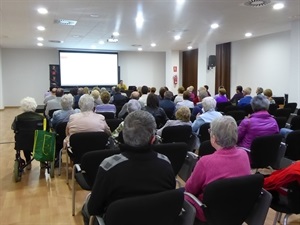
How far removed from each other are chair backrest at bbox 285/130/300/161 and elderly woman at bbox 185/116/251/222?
1742 mm

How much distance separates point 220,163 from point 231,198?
25cm

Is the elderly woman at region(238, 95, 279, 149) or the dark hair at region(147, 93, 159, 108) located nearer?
the elderly woman at region(238, 95, 279, 149)

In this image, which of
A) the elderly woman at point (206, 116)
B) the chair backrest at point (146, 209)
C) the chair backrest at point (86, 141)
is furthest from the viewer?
the elderly woman at point (206, 116)

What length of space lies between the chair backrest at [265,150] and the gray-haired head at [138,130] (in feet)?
6.13

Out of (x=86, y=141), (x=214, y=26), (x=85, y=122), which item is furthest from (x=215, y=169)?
(x=214, y=26)

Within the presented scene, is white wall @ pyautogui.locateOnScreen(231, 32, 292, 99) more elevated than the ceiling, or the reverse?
the ceiling

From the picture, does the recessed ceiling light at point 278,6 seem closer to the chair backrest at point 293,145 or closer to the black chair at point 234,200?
the chair backrest at point 293,145

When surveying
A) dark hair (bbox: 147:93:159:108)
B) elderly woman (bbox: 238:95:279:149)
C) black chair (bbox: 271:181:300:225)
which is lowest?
black chair (bbox: 271:181:300:225)

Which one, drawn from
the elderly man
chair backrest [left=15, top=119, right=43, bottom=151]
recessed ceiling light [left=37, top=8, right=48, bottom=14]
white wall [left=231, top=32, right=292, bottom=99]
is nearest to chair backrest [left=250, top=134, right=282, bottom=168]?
the elderly man

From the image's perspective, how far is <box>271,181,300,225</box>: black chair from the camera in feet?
7.04

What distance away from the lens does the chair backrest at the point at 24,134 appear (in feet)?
13.9

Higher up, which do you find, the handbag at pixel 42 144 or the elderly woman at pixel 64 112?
the elderly woman at pixel 64 112

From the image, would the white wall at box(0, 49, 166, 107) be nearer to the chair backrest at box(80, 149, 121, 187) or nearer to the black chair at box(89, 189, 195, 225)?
the chair backrest at box(80, 149, 121, 187)

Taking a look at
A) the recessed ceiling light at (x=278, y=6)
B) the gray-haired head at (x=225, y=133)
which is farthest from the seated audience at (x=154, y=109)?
the recessed ceiling light at (x=278, y=6)
